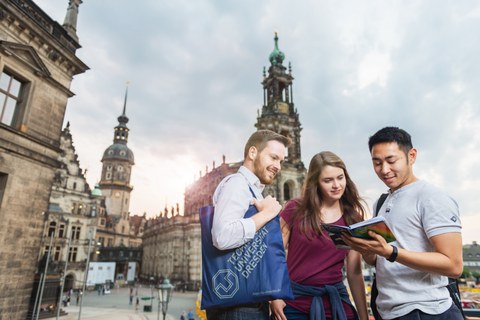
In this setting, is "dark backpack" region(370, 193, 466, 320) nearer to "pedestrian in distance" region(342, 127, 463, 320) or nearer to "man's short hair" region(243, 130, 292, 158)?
"pedestrian in distance" region(342, 127, 463, 320)

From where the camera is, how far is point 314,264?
3150 mm

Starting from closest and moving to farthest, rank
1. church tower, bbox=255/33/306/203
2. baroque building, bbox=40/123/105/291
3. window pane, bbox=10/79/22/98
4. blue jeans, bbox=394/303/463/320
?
blue jeans, bbox=394/303/463/320 → window pane, bbox=10/79/22/98 → baroque building, bbox=40/123/105/291 → church tower, bbox=255/33/306/203

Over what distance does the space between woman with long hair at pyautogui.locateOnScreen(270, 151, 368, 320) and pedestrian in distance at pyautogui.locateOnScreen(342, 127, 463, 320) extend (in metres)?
0.42

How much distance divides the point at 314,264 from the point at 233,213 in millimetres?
1346

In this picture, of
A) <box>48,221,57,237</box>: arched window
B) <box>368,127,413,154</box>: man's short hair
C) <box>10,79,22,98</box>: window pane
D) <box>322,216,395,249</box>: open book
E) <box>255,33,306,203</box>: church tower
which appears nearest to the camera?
<box>322,216,395,249</box>: open book

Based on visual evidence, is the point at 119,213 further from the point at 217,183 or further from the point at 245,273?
the point at 245,273

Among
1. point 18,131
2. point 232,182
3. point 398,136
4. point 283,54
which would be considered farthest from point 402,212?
point 283,54

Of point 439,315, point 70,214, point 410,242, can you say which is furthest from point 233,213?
point 70,214

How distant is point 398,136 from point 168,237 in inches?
2168

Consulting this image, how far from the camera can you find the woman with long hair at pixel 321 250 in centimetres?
300

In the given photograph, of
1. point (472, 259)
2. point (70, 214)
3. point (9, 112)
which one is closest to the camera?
point (9, 112)

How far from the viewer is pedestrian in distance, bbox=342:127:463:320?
229cm

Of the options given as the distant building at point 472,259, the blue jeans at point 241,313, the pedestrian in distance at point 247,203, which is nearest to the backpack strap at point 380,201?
the pedestrian in distance at point 247,203

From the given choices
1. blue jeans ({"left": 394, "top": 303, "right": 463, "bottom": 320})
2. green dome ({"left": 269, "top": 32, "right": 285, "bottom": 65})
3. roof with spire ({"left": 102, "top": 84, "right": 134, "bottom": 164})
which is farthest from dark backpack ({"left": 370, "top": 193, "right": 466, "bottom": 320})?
roof with spire ({"left": 102, "top": 84, "right": 134, "bottom": 164})
